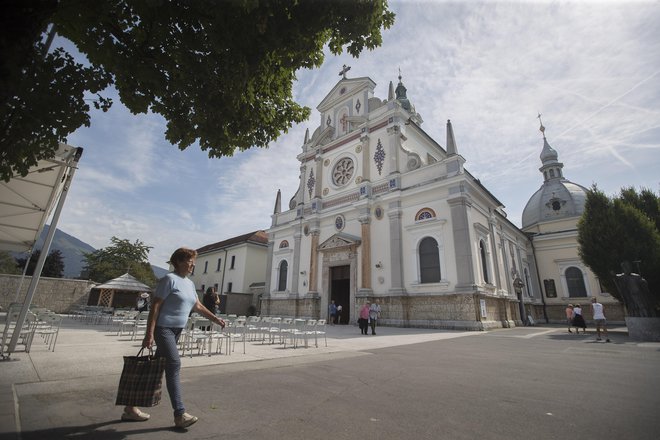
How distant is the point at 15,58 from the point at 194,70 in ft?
9.26

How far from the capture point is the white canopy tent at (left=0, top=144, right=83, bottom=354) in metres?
6.34

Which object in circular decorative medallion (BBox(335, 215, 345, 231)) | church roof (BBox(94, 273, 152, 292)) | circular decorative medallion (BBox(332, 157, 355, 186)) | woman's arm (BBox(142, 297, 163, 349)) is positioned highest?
circular decorative medallion (BBox(332, 157, 355, 186))

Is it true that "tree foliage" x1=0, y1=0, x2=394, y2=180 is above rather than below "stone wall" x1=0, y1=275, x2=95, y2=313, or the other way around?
above

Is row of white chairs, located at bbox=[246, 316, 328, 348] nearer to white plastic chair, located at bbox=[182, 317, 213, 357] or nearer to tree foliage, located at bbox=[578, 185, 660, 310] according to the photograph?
white plastic chair, located at bbox=[182, 317, 213, 357]

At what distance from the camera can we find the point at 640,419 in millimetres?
3215

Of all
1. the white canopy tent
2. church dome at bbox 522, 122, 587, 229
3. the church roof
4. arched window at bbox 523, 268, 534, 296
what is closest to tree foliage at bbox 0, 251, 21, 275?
the church roof

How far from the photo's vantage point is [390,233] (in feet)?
66.3

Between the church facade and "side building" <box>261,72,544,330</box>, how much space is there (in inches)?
2.9

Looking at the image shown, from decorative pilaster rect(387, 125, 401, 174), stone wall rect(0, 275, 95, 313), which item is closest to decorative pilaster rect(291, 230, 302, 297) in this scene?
decorative pilaster rect(387, 125, 401, 174)

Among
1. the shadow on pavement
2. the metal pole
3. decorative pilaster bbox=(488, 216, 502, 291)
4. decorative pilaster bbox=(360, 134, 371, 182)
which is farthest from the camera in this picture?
decorative pilaster bbox=(360, 134, 371, 182)

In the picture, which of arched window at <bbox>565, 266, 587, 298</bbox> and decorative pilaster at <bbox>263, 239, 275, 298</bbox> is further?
arched window at <bbox>565, 266, 587, 298</bbox>

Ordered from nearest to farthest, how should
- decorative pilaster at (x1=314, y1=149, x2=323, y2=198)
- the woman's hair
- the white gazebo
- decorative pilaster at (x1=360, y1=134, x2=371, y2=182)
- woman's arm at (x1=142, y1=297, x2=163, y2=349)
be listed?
woman's arm at (x1=142, y1=297, x2=163, y2=349)
the woman's hair
the white gazebo
decorative pilaster at (x1=360, y1=134, x2=371, y2=182)
decorative pilaster at (x1=314, y1=149, x2=323, y2=198)

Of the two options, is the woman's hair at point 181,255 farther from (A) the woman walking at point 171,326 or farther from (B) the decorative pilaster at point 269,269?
(B) the decorative pilaster at point 269,269

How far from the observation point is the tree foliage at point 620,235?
16.4 m
